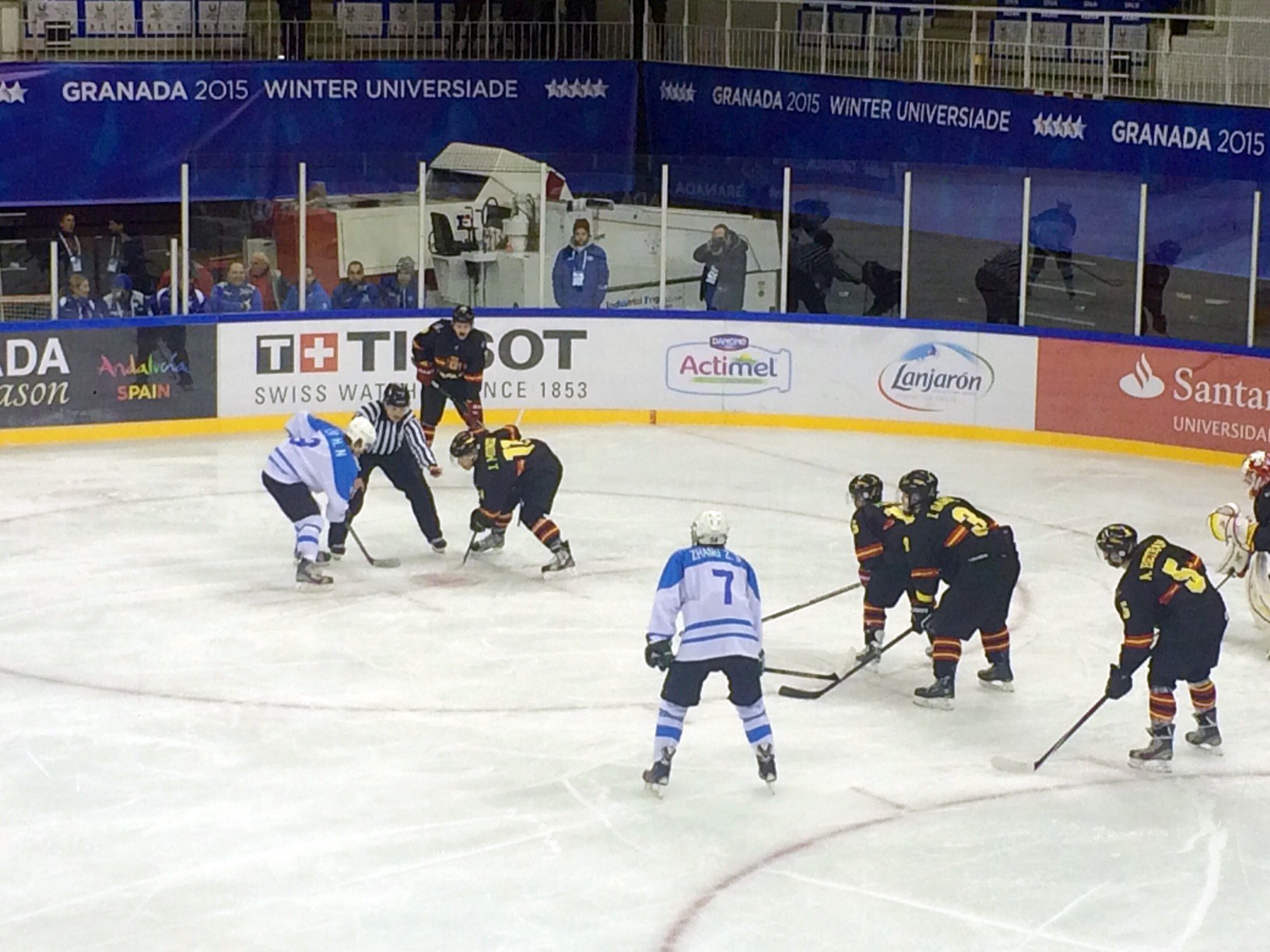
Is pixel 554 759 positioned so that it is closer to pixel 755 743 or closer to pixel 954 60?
pixel 755 743

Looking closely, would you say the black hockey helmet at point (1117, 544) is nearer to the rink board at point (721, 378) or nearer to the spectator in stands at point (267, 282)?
the rink board at point (721, 378)

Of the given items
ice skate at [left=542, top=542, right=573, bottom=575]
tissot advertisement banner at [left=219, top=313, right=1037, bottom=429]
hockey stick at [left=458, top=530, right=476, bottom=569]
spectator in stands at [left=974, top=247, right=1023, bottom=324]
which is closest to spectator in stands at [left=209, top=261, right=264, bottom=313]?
tissot advertisement banner at [left=219, top=313, right=1037, bottom=429]

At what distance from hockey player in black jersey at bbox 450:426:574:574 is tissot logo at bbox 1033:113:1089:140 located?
8229 mm

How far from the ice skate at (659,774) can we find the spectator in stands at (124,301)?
26.8 ft

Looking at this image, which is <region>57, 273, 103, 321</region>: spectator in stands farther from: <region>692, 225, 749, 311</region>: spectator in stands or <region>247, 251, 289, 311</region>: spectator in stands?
<region>692, 225, 749, 311</region>: spectator in stands

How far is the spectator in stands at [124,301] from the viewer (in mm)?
15102

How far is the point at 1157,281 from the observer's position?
15.4 meters

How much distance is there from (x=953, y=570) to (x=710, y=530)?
1.80m

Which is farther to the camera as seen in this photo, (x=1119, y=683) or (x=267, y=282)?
(x=267, y=282)

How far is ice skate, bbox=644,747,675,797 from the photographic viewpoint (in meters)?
8.03

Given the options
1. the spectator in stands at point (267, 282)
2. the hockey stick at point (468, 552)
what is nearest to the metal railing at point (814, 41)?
the spectator in stands at point (267, 282)

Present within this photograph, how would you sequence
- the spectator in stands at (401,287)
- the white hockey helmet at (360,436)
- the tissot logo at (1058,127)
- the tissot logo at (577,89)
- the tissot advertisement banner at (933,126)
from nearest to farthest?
the white hockey helmet at (360,436), the spectator in stands at (401,287), the tissot advertisement banner at (933,126), the tissot logo at (1058,127), the tissot logo at (577,89)

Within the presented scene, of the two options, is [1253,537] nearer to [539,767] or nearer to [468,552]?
[539,767]

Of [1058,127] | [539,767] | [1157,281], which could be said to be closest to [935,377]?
[1157,281]
